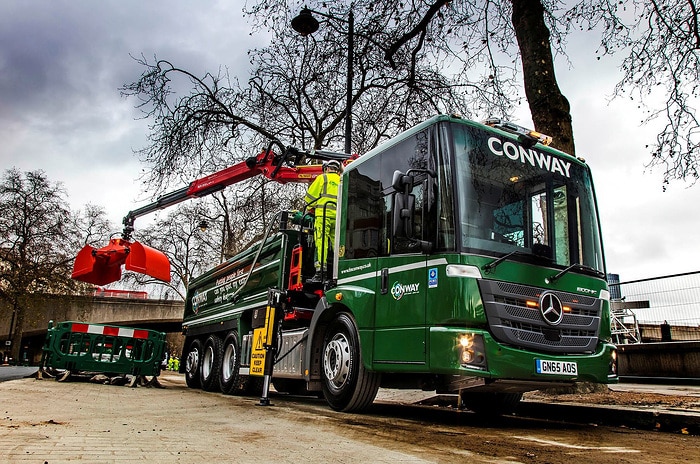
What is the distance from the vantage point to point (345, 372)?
20.8 ft

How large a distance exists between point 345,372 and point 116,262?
275 inches

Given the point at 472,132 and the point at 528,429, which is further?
the point at 472,132

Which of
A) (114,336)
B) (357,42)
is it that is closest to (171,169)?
(114,336)

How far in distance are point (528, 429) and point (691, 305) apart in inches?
257

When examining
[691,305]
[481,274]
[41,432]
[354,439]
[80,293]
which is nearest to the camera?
[41,432]

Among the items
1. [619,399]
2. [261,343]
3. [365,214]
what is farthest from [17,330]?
[619,399]

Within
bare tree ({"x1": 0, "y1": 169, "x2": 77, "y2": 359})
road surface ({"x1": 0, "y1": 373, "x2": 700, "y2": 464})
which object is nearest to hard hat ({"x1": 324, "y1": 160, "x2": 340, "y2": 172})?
road surface ({"x1": 0, "y1": 373, "x2": 700, "y2": 464})

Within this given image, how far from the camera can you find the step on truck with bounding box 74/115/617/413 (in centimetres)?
510

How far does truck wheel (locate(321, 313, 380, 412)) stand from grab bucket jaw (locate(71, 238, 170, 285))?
562 centimetres

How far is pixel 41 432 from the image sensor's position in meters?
3.75

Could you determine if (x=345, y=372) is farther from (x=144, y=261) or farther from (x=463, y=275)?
(x=144, y=261)

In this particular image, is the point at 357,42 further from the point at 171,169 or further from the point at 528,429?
the point at 528,429

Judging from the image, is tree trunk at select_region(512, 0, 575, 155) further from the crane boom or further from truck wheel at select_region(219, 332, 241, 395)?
truck wheel at select_region(219, 332, 241, 395)

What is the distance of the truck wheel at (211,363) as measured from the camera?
10375mm
